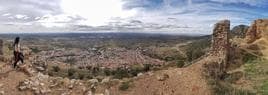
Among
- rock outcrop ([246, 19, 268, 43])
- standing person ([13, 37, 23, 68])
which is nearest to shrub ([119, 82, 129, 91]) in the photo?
standing person ([13, 37, 23, 68])

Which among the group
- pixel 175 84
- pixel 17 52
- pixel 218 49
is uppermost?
pixel 17 52

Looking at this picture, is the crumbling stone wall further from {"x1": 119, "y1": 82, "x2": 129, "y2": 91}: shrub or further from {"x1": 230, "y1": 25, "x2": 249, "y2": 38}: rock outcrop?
{"x1": 230, "y1": 25, "x2": 249, "y2": 38}: rock outcrop

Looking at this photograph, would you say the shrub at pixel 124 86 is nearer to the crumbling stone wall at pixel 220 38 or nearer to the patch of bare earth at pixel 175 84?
the patch of bare earth at pixel 175 84

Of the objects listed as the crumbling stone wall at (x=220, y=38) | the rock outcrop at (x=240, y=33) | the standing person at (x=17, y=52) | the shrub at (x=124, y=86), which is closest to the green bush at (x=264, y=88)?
the crumbling stone wall at (x=220, y=38)

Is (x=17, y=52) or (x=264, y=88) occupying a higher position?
(x=17, y=52)

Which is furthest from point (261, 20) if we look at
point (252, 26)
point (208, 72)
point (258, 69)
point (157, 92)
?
point (157, 92)

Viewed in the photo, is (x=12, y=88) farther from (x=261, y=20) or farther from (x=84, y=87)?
(x=261, y=20)

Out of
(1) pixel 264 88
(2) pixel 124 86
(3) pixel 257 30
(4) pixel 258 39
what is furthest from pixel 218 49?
(3) pixel 257 30

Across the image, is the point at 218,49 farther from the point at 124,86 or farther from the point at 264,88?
the point at 124,86
